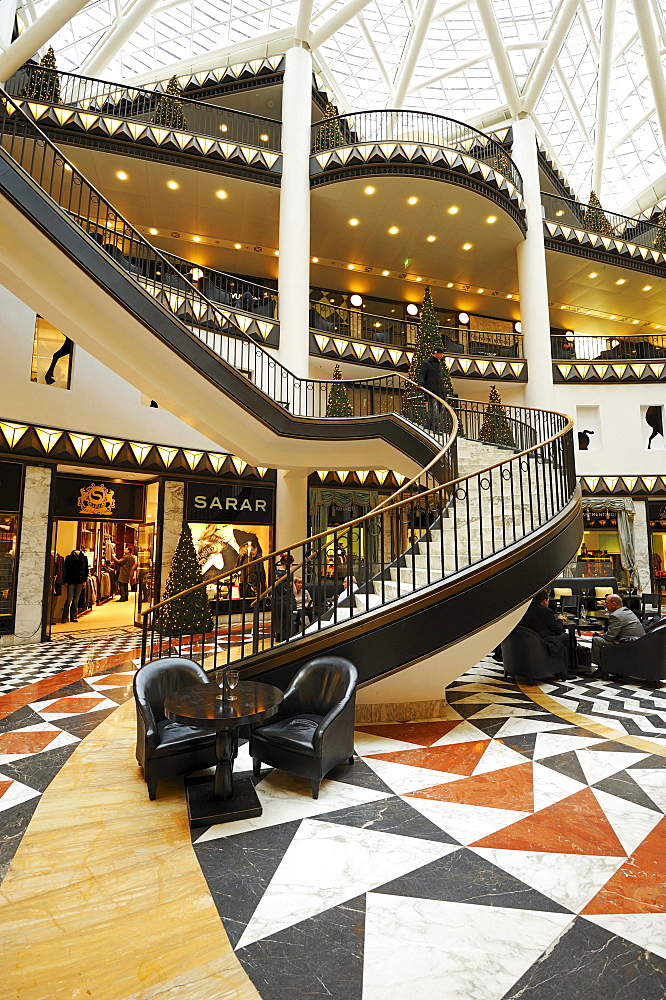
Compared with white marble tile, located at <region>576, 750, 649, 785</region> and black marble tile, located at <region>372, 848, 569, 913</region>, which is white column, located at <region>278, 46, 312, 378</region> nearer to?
white marble tile, located at <region>576, 750, 649, 785</region>

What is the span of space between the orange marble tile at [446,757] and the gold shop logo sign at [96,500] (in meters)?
8.91

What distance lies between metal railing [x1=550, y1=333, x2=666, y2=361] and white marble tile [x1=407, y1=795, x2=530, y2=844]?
16.1 m

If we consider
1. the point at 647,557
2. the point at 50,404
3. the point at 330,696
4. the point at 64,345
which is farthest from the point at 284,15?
the point at 330,696

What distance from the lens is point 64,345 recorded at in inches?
399

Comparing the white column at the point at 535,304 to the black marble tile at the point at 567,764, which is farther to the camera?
the white column at the point at 535,304

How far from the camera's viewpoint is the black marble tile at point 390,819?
314 centimetres

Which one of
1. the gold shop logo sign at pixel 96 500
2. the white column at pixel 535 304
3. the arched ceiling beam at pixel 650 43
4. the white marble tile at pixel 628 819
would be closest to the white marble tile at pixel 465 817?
the white marble tile at pixel 628 819

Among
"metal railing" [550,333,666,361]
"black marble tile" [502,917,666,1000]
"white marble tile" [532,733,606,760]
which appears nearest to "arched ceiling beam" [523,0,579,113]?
"metal railing" [550,333,666,361]

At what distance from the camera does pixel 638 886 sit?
102 inches

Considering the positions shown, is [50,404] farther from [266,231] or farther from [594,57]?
[594,57]

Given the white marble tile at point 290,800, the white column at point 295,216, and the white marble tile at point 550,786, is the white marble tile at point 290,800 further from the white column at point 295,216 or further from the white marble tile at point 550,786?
the white column at point 295,216

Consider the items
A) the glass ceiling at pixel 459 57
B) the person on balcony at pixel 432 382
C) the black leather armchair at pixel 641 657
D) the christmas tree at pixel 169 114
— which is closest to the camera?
the black leather armchair at pixel 641 657

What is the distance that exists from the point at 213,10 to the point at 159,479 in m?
18.0

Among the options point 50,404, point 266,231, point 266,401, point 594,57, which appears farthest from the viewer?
point 594,57
